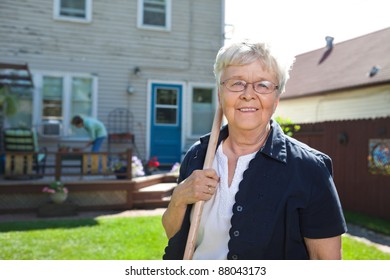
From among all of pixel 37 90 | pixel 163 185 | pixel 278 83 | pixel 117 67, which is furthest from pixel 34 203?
pixel 278 83

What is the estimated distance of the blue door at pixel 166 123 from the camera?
927 centimetres

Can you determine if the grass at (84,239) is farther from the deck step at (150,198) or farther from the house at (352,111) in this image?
the house at (352,111)

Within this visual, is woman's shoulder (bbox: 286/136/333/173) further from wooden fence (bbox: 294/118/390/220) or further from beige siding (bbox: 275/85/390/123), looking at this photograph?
beige siding (bbox: 275/85/390/123)

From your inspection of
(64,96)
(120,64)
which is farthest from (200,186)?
(120,64)

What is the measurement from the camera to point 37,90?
841 cm

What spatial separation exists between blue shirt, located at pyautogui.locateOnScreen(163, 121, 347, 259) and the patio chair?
5642 mm

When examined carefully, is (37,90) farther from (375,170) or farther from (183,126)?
(375,170)

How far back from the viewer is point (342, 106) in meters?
11.9

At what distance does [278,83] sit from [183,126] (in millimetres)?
8016

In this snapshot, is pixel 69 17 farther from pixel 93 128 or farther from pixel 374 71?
pixel 374 71

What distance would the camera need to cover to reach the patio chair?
6.37 metres

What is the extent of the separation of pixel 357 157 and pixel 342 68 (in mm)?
6817

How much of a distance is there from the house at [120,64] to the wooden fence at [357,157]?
3688 millimetres

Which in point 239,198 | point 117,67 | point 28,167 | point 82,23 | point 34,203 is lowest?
point 34,203
